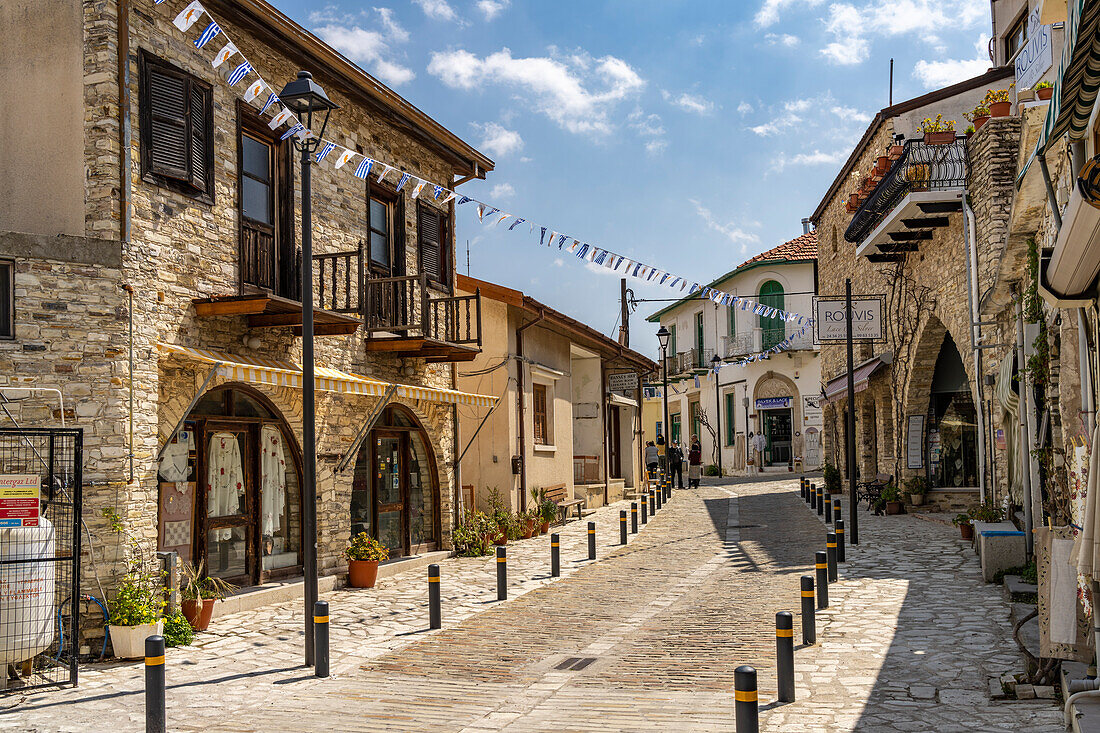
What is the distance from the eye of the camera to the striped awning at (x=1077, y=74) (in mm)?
4449

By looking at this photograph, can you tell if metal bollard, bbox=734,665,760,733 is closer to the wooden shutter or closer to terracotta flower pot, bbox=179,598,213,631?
terracotta flower pot, bbox=179,598,213,631

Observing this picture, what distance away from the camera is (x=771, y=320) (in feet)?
127

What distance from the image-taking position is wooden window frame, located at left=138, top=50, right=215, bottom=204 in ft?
30.6

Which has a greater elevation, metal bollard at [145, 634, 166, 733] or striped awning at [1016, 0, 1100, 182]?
striped awning at [1016, 0, 1100, 182]

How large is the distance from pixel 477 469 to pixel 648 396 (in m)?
34.9

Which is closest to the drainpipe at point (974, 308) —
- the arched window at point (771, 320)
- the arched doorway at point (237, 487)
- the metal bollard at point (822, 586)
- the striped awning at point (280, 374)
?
the metal bollard at point (822, 586)

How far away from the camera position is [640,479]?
31188mm

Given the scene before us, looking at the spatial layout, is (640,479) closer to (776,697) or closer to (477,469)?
(477,469)

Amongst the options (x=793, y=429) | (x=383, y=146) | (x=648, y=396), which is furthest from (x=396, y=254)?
(x=648, y=396)

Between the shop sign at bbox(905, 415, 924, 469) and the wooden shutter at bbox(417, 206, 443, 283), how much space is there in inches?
431

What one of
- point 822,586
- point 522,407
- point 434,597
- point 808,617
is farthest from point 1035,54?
point 522,407

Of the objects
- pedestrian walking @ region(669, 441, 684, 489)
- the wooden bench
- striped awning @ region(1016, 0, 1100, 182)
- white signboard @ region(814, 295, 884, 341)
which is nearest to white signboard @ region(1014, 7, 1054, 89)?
striped awning @ region(1016, 0, 1100, 182)

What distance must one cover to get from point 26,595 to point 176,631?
1.65m

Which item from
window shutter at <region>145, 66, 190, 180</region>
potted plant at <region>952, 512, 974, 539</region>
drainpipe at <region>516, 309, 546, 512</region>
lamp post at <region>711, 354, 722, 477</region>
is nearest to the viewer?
window shutter at <region>145, 66, 190, 180</region>
